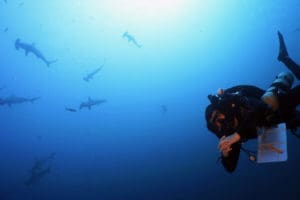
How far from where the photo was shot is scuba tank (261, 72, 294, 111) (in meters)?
3.65

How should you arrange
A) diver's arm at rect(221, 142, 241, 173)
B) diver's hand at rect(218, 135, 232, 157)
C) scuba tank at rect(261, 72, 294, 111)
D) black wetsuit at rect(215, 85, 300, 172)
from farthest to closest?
1. scuba tank at rect(261, 72, 294, 111)
2. diver's arm at rect(221, 142, 241, 173)
3. black wetsuit at rect(215, 85, 300, 172)
4. diver's hand at rect(218, 135, 232, 157)

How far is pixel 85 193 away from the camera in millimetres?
28812

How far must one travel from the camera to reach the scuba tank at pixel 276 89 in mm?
3648

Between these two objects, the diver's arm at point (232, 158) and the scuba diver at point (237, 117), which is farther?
the diver's arm at point (232, 158)

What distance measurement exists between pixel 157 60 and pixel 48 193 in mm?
34362

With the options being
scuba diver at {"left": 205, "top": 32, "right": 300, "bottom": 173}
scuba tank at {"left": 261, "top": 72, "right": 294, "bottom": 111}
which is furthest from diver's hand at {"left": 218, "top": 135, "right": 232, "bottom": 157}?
scuba tank at {"left": 261, "top": 72, "right": 294, "bottom": 111}

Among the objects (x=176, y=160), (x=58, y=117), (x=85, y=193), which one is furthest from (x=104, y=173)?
(x=58, y=117)

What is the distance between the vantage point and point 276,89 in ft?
13.1

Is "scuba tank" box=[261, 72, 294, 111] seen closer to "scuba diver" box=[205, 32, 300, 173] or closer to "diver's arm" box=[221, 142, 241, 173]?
"scuba diver" box=[205, 32, 300, 173]

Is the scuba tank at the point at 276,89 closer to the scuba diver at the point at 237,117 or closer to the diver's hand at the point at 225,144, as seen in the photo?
the scuba diver at the point at 237,117

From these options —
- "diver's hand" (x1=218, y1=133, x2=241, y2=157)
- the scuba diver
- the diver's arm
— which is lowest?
the diver's arm

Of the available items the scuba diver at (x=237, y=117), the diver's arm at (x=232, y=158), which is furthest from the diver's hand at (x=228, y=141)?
the diver's arm at (x=232, y=158)

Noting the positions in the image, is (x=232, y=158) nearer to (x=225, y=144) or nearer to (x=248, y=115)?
(x=225, y=144)

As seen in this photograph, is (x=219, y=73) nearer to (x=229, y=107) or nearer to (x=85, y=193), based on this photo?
(x=85, y=193)
